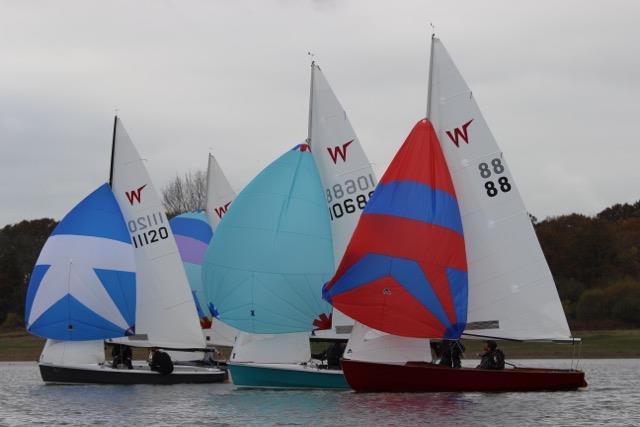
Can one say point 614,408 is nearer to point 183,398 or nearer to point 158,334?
point 183,398

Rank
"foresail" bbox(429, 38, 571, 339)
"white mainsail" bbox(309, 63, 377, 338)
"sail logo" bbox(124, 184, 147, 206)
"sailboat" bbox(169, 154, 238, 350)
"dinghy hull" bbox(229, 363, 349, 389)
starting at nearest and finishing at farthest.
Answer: "foresail" bbox(429, 38, 571, 339)
"dinghy hull" bbox(229, 363, 349, 389)
"white mainsail" bbox(309, 63, 377, 338)
"sail logo" bbox(124, 184, 147, 206)
"sailboat" bbox(169, 154, 238, 350)

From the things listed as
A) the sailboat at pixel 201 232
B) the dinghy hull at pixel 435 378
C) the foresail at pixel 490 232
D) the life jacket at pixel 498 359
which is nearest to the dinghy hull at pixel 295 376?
the dinghy hull at pixel 435 378

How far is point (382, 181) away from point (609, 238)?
6175 cm

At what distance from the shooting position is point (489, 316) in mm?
39281

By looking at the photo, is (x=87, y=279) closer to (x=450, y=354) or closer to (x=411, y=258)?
(x=411, y=258)

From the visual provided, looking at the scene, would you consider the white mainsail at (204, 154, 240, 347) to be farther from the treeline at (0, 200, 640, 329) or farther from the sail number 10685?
the treeline at (0, 200, 640, 329)

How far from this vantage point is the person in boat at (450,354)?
3866 centimetres

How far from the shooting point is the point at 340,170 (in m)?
42.7

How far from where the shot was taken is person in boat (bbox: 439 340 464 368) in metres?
38.7

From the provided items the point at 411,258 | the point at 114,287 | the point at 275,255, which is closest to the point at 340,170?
the point at 275,255

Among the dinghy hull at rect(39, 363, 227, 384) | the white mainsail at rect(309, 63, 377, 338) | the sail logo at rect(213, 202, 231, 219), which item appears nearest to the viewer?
the white mainsail at rect(309, 63, 377, 338)

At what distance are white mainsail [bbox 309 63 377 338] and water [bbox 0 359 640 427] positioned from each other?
564 centimetres

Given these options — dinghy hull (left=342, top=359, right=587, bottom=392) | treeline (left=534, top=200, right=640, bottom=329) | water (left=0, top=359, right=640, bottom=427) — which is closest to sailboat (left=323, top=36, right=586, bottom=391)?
dinghy hull (left=342, top=359, right=587, bottom=392)

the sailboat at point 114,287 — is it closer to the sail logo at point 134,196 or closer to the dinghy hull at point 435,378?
the sail logo at point 134,196
